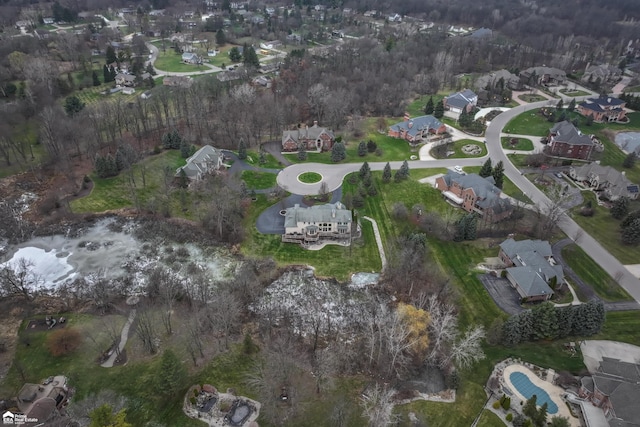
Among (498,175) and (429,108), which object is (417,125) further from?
(498,175)

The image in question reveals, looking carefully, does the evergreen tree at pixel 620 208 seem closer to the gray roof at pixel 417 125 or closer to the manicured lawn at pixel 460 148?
the manicured lawn at pixel 460 148

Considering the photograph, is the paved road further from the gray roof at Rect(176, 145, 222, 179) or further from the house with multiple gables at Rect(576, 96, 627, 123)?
the gray roof at Rect(176, 145, 222, 179)

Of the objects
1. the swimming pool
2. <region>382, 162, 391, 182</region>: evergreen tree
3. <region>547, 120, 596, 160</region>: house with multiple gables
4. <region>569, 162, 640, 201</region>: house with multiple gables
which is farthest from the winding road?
the swimming pool

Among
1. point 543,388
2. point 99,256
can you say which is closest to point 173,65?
point 99,256

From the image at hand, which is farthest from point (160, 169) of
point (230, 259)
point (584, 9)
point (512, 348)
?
point (584, 9)

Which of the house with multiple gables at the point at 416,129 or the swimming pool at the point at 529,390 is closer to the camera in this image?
the swimming pool at the point at 529,390

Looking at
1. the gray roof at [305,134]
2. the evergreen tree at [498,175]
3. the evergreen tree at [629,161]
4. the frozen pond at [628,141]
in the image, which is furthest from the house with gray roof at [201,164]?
the frozen pond at [628,141]

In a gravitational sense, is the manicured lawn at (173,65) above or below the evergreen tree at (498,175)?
above
